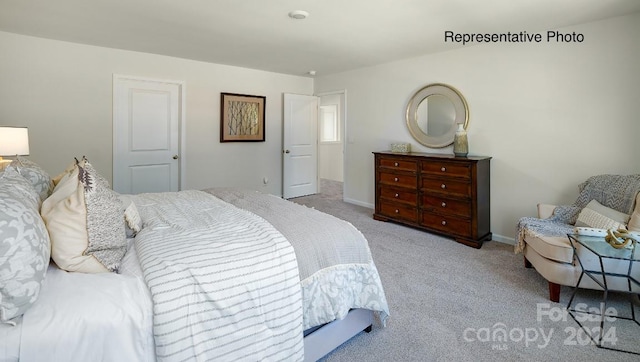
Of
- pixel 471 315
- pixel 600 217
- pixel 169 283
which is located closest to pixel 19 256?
pixel 169 283

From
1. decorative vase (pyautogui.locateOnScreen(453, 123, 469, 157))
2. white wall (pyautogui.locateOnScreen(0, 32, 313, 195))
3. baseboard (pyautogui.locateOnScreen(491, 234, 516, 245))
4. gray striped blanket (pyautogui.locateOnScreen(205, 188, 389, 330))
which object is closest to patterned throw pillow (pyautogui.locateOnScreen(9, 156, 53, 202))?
gray striped blanket (pyautogui.locateOnScreen(205, 188, 389, 330))

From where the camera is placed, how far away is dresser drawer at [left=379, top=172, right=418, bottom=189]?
163 inches

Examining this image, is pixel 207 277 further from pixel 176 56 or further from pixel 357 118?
pixel 357 118

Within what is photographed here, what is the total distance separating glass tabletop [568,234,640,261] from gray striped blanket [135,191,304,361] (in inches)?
72.3

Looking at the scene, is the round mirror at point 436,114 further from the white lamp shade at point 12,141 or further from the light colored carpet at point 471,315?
the white lamp shade at point 12,141

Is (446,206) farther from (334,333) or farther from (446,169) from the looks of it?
(334,333)

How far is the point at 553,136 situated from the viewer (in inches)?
133

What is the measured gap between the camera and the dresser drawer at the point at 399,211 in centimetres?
418

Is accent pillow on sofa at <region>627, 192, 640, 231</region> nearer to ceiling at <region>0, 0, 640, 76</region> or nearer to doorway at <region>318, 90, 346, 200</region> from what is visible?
ceiling at <region>0, 0, 640, 76</region>

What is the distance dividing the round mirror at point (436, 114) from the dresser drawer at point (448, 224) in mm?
970

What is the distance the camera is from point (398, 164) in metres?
4.32

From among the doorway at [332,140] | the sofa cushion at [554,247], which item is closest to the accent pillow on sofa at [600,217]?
the sofa cushion at [554,247]

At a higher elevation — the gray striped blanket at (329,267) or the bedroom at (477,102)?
the bedroom at (477,102)

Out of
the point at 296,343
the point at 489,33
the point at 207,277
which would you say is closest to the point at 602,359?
the point at 296,343
